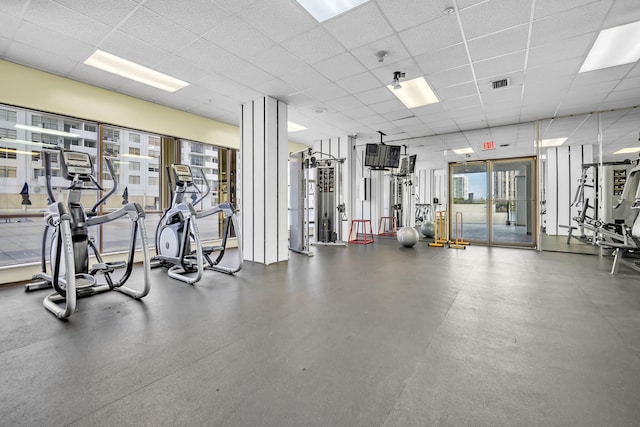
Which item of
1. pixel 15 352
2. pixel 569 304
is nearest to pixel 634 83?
pixel 569 304

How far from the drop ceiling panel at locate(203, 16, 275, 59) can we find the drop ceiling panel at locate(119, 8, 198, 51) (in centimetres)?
30

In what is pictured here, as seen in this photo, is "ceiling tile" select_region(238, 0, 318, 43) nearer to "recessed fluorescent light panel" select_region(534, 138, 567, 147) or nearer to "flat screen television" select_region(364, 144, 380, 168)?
"flat screen television" select_region(364, 144, 380, 168)

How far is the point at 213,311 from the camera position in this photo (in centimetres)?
311

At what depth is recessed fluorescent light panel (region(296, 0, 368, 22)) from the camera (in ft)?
10.1

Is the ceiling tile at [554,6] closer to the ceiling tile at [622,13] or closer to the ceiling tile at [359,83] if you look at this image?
the ceiling tile at [622,13]

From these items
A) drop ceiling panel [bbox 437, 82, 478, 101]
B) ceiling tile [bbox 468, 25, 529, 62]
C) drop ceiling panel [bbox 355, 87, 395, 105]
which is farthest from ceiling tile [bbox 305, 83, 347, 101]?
ceiling tile [bbox 468, 25, 529, 62]

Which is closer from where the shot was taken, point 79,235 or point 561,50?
point 79,235

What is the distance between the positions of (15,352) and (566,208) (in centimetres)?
1274

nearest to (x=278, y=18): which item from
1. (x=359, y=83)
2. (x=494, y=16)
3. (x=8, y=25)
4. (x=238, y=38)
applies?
(x=238, y=38)

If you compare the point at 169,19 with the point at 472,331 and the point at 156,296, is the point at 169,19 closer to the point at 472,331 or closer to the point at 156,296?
the point at 156,296

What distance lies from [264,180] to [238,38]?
253 centimetres

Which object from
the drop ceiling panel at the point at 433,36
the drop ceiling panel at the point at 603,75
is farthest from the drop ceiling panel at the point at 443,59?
the drop ceiling panel at the point at 603,75

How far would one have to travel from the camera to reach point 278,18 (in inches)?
131

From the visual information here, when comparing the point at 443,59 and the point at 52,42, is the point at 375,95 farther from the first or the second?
the point at 52,42
